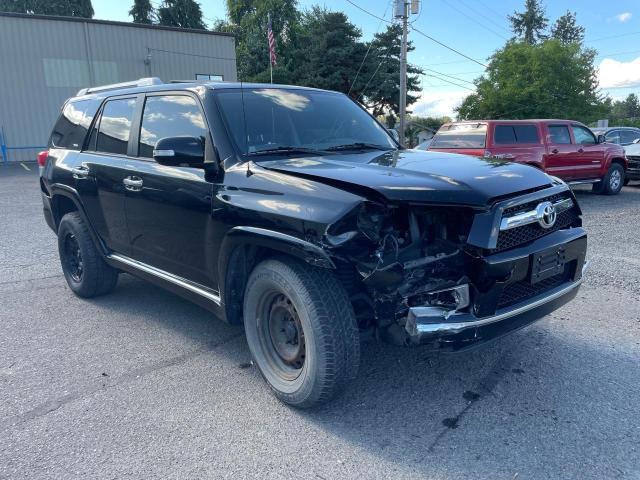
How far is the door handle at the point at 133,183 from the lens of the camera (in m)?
4.00

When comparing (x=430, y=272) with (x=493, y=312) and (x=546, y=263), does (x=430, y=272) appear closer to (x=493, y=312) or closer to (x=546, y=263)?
(x=493, y=312)

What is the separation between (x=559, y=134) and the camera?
37.9ft

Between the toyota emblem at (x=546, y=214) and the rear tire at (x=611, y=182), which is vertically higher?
the toyota emblem at (x=546, y=214)

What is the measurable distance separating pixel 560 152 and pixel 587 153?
96cm

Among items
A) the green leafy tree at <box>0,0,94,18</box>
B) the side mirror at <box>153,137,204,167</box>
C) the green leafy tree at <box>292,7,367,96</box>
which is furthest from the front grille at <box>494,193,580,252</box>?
the green leafy tree at <box>0,0,94,18</box>

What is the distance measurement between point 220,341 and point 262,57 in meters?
37.1

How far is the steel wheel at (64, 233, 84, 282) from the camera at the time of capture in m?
5.21

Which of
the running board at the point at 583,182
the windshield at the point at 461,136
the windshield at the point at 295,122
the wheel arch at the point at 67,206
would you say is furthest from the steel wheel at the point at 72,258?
the running board at the point at 583,182

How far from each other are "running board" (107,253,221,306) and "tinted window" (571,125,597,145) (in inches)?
424

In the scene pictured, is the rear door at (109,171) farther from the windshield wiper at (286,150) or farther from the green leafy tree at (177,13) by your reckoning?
the green leafy tree at (177,13)

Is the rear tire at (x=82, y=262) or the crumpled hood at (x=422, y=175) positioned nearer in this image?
the crumpled hood at (x=422, y=175)

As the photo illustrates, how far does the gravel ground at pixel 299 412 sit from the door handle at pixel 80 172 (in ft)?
4.14

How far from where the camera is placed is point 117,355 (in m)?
3.88

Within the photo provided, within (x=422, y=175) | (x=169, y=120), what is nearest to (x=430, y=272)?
(x=422, y=175)
